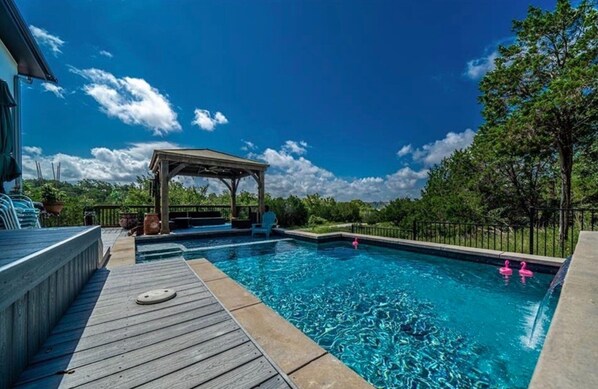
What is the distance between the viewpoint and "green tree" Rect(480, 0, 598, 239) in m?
7.03

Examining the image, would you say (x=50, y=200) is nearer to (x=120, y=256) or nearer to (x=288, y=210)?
(x=120, y=256)

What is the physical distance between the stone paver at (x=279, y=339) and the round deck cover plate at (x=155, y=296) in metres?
0.63

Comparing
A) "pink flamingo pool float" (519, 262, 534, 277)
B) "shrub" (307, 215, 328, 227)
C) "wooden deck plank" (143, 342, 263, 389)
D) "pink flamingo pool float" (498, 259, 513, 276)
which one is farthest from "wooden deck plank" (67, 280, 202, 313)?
"shrub" (307, 215, 328, 227)

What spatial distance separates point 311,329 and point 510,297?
3.41 m

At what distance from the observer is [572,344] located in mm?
1042

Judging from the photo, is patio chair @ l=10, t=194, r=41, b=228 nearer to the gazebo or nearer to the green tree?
the gazebo

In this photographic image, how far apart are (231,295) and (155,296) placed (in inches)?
28.1

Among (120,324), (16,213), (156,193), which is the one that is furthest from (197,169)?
(120,324)

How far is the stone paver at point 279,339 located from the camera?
1516 millimetres

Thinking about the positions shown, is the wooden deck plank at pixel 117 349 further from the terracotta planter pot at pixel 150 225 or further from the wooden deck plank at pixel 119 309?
the terracotta planter pot at pixel 150 225

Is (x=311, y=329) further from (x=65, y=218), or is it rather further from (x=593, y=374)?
(x=65, y=218)

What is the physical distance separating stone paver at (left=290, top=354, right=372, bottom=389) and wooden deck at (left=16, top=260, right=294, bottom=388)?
0.17 metres

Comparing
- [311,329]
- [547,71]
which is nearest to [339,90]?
[547,71]

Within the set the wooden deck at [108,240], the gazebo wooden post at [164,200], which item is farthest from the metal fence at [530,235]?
the wooden deck at [108,240]
